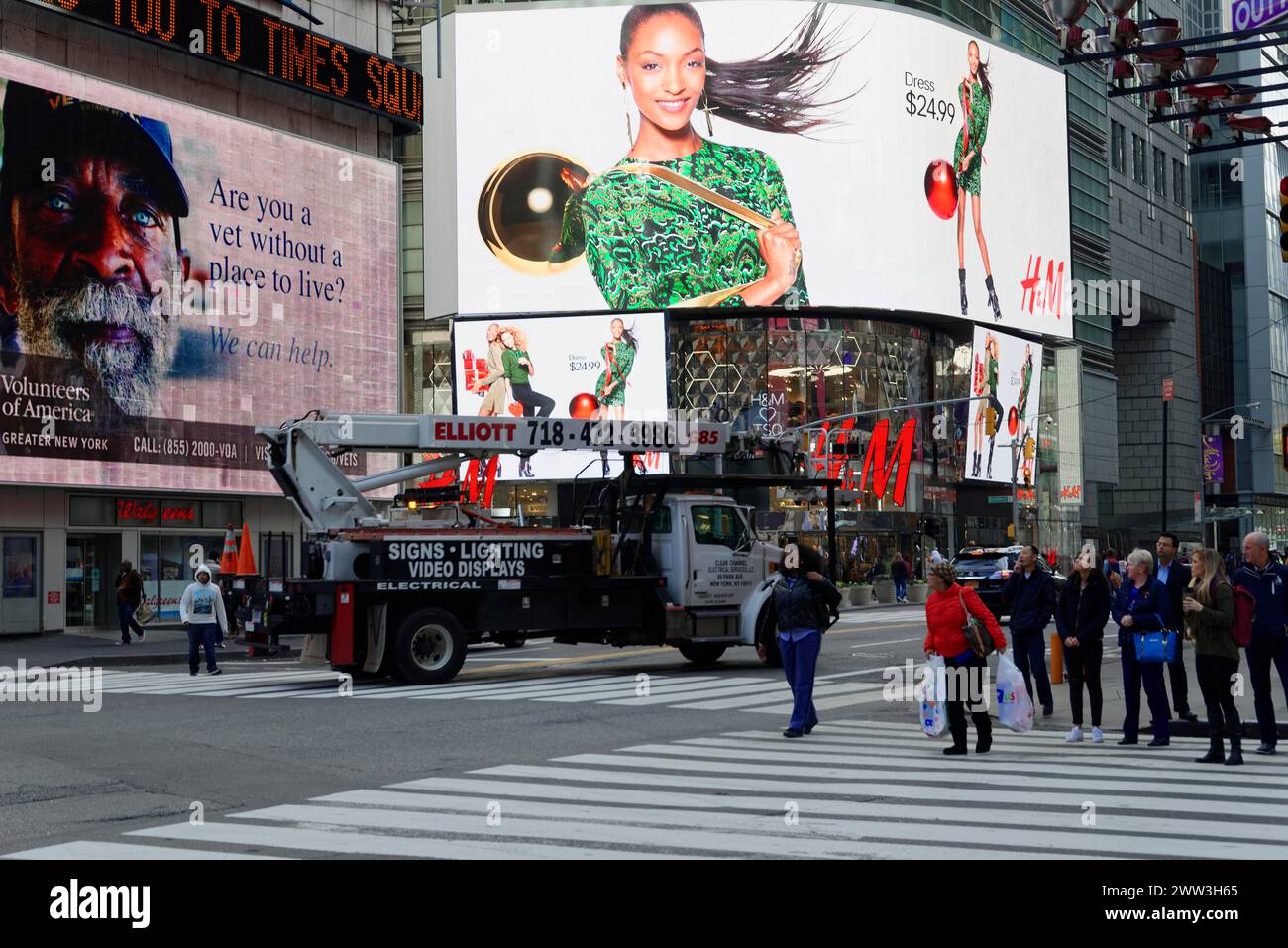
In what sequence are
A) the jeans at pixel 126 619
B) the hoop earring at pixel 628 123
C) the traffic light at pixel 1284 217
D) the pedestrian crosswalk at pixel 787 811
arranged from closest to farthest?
the pedestrian crosswalk at pixel 787 811 < the traffic light at pixel 1284 217 < the jeans at pixel 126 619 < the hoop earring at pixel 628 123

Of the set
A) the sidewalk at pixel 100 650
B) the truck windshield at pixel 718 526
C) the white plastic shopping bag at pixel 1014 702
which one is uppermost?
the truck windshield at pixel 718 526

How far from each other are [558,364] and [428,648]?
4542 centimetres

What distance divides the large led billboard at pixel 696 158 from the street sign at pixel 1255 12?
49838 millimetres

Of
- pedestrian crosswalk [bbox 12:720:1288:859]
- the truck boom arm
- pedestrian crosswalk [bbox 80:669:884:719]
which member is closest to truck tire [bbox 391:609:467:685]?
pedestrian crosswalk [bbox 80:669:884:719]

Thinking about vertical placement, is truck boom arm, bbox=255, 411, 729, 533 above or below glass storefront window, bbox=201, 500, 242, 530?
above

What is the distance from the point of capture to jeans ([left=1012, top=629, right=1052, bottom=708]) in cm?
1623

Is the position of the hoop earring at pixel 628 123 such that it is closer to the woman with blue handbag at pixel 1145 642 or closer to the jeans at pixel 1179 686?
the jeans at pixel 1179 686

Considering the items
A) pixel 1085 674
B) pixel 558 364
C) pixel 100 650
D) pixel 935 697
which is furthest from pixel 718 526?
pixel 558 364

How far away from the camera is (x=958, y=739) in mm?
13945

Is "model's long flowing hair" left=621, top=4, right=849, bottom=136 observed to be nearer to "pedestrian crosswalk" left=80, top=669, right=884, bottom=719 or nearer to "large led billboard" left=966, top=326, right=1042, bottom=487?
"large led billboard" left=966, top=326, right=1042, bottom=487

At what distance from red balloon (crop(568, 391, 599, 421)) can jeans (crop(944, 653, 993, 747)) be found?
52.2 m

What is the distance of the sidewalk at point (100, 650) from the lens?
2912 centimetres

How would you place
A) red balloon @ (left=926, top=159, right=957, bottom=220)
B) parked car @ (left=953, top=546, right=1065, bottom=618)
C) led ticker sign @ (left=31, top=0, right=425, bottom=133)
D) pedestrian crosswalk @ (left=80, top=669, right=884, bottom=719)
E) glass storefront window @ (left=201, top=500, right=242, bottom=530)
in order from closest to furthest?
pedestrian crosswalk @ (left=80, top=669, right=884, bottom=719), parked car @ (left=953, top=546, right=1065, bottom=618), led ticker sign @ (left=31, top=0, right=425, bottom=133), glass storefront window @ (left=201, top=500, right=242, bottom=530), red balloon @ (left=926, top=159, right=957, bottom=220)

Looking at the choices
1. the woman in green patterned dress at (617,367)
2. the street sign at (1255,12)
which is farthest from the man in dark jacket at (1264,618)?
the woman in green patterned dress at (617,367)
